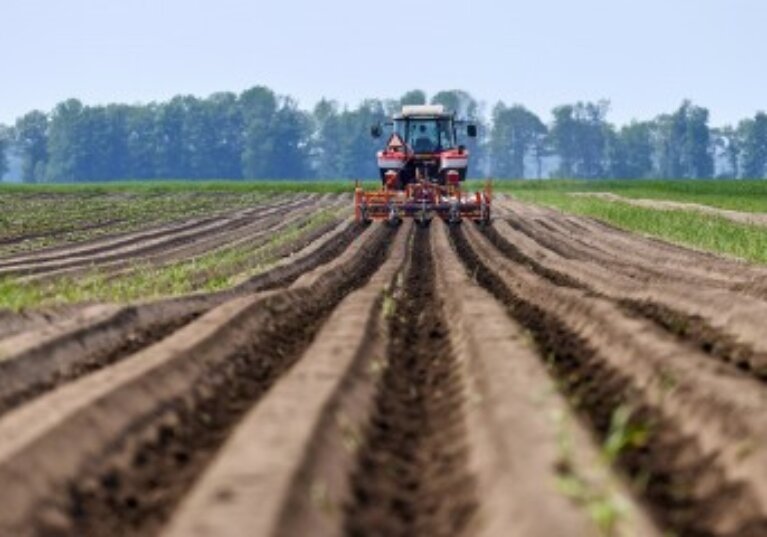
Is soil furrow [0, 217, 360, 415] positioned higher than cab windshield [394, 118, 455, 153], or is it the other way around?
cab windshield [394, 118, 455, 153]

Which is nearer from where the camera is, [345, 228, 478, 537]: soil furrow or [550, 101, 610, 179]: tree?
[345, 228, 478, 537]: soil furrow

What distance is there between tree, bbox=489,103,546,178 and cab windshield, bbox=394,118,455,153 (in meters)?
124

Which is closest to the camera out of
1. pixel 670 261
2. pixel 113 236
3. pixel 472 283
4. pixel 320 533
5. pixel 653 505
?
pixel 320 533

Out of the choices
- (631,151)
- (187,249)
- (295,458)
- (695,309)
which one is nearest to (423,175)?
(187,249)

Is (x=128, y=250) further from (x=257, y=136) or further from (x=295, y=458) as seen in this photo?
(x=257, y=136)

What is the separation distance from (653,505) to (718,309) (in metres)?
6.07

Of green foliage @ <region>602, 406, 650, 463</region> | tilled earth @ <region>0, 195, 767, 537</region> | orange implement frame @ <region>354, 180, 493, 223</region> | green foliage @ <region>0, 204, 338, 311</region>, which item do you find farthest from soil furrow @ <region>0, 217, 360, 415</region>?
orange implement frame @ <region>354, 180, 493, 223</region>

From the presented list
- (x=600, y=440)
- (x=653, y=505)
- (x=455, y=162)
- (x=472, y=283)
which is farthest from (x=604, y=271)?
(x=455, y=162)

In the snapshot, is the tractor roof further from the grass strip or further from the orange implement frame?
the grass strip

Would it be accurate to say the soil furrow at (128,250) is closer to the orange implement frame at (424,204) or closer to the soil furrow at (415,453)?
the orange implement frame at (424,204)

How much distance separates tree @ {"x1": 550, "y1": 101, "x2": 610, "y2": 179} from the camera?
154 meters

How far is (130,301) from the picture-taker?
13211 mm

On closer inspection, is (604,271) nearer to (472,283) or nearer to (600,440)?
(472,283)

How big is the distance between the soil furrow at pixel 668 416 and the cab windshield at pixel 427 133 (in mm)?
20895
